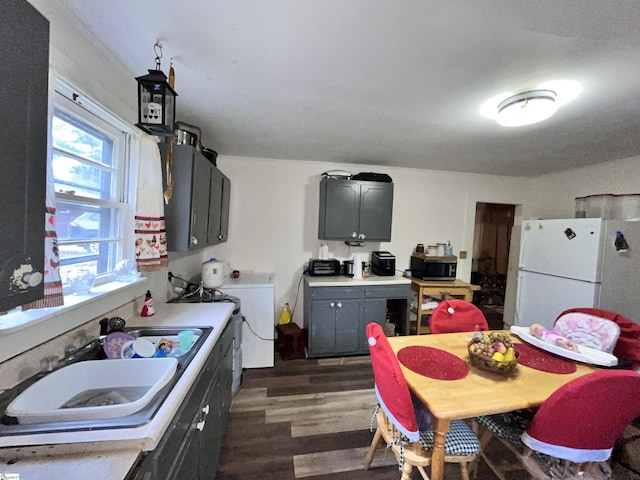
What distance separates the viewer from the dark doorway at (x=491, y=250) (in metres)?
4.94

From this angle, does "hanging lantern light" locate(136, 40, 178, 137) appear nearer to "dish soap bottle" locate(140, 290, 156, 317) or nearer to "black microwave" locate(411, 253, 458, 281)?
"dish soap bottle" locate(140, 290, 156, 317)

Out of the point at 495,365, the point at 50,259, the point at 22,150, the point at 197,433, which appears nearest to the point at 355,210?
the point at 495,365

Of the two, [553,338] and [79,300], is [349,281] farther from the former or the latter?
[79,300]

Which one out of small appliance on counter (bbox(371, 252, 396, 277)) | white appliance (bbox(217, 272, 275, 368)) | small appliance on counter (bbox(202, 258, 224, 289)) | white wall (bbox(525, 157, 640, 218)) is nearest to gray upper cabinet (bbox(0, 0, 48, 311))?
small appliance on counter (bbox(202, 258, 224, 289))

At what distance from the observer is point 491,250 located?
5.18 meters

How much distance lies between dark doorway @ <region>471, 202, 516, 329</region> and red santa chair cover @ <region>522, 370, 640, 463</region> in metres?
A: 4.31

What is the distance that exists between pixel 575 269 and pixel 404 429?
8.73 feet

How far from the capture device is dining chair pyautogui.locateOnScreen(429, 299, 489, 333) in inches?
74.4

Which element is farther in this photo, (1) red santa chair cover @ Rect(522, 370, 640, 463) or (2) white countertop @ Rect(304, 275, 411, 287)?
(2) white countertop @ Rect(304, 275, 411, 287)

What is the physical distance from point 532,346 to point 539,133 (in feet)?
5.88

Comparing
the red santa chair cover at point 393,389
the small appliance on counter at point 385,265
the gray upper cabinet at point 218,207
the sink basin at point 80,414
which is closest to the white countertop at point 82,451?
the sink basin at point 80,414

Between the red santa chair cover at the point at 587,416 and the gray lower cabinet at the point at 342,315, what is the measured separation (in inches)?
69.4

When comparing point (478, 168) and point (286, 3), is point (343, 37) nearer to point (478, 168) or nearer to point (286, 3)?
point (286, 3)

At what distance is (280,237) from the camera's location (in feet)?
10.5
